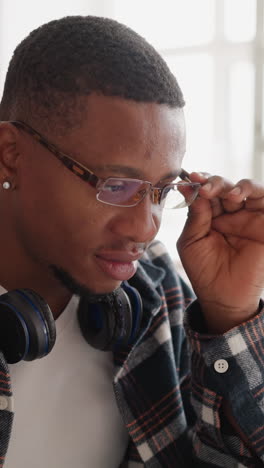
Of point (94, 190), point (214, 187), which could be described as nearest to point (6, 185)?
point (94, 190)

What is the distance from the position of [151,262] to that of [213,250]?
0.22 meters

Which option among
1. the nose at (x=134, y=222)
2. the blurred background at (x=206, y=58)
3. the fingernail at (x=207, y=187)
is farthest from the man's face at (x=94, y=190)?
the blurred background at (x=206, y=58)

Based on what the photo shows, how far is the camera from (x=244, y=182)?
1328mm

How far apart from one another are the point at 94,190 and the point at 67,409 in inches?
18.8

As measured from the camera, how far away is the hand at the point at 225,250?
134 cm

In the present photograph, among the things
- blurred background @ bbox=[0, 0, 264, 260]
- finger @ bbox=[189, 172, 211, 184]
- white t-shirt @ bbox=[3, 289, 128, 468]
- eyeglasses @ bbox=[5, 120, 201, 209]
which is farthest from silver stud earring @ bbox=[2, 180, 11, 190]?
blurred background @ bbox=[0, 0, 264, 260]

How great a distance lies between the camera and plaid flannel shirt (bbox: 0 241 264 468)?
130 centimetres

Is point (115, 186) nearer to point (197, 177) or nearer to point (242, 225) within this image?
point (197, 177)

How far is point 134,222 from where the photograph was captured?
1.15 meters

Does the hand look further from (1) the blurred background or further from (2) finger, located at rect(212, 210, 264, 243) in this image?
(1) the blurred background

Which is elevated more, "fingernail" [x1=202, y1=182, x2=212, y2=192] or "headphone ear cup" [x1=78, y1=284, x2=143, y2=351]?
"fingernail" [x1=202, y1=182, x2=212, y2=192]

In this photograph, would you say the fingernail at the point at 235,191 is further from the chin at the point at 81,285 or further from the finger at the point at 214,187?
the chin at the point at 81,285

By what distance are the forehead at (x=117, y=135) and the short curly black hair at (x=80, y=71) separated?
0.02 metres

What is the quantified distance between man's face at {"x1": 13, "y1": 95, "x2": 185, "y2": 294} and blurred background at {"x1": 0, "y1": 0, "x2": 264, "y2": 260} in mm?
1823
